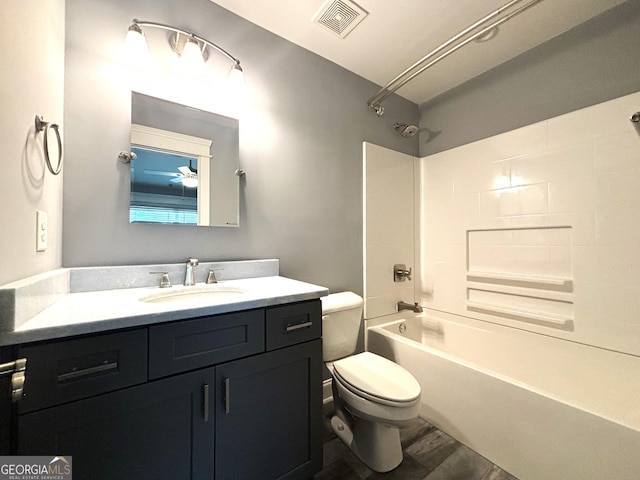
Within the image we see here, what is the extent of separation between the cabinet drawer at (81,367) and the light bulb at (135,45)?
121 centimetres

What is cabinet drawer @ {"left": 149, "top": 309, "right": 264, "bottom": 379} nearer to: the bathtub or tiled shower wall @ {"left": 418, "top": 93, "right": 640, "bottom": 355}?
the bathtub

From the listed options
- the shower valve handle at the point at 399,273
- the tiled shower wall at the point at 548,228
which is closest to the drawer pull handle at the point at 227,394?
the shower valve handle at the point at 399,273

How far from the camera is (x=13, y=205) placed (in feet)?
2.18

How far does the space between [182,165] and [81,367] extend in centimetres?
98

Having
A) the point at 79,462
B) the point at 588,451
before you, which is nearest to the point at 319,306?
the point at 79,462

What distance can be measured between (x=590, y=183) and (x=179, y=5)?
249 centimetres

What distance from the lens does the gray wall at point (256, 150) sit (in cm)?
107

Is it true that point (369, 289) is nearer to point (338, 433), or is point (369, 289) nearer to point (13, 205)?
point (338, 433)

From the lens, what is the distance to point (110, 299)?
→ 904 millimetres

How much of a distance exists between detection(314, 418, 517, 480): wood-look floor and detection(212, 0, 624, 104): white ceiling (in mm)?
2304

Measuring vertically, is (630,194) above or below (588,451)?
above

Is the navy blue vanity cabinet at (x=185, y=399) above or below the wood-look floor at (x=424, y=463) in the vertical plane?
above

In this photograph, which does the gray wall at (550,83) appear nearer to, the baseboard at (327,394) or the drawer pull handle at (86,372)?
the baseboard at (327,394)

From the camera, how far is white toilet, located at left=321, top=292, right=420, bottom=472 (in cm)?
109
